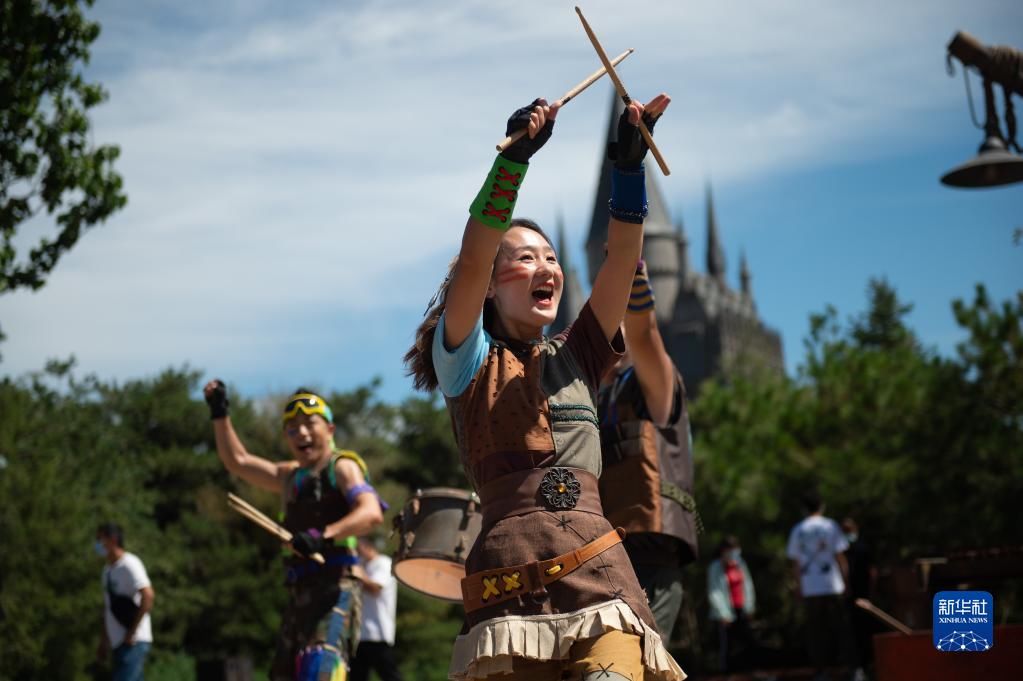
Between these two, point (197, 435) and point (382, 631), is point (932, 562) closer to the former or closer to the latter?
point (382, 631)

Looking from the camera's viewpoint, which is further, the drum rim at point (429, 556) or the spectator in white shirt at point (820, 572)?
the spectator in white shirt at point (820, 572)

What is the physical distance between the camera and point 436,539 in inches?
245

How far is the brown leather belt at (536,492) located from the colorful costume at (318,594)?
3029 millimetres

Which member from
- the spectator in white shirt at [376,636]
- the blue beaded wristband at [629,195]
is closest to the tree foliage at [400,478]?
the spectator in white shirt at [376,636]

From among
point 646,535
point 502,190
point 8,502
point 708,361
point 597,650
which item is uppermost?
point 708,361

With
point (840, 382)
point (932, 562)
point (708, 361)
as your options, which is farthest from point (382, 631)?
point (708, 361)

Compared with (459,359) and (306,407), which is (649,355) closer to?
(459,359)

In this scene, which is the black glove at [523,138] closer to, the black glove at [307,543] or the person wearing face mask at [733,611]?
the black glove at [307,543]

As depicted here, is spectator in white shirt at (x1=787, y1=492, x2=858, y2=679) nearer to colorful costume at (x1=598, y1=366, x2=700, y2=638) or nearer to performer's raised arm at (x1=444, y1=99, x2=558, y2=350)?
colorful costume at (x1=598, y1=366, x2=700, y2=638)

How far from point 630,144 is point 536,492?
1029mm

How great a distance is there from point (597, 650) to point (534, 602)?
23cm

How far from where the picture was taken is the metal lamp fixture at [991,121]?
7941mm

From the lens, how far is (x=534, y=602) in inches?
138

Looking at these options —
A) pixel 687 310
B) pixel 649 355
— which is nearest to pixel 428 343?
pixel 649 355
